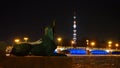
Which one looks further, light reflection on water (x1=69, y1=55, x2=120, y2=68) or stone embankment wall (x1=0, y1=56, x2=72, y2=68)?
light reflection on water (x1=69, y1=55, x2=120, y2=68)

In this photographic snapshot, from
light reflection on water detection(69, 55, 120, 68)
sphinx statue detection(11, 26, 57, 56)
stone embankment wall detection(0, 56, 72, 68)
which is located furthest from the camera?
light reflection on water detection(69, 55, 120, 68)

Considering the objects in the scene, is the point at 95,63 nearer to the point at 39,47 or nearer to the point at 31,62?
the point at 39,47

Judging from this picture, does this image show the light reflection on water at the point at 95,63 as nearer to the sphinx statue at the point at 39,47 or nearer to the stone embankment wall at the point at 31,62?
the sphinx statue at the point at 39,47

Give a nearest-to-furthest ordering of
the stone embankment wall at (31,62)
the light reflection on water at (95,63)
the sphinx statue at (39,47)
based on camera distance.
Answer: the stone embankment wall at (31,62)
the sphinx statue at (39,47)
the light reflection on water at (95,63)

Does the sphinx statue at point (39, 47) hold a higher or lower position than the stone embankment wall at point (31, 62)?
higher

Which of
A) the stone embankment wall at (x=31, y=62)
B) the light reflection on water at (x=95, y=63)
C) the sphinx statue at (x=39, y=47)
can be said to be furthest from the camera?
the light reflection on water at (x=95, y=63)

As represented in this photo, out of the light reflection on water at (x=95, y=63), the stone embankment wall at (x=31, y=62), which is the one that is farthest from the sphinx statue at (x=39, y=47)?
the light reflection on water at (x=95, y=63)

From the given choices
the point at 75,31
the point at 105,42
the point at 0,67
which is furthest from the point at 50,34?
the point at 75,31

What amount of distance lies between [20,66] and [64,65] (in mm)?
1893

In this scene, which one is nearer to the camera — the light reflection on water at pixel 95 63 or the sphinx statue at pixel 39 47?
the sphinx statue at pixel 39 47

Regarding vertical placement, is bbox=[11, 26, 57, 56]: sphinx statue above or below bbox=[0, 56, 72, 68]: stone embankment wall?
A: above

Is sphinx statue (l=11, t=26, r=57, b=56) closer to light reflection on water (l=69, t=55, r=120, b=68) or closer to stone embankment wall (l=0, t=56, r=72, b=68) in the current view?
stone embankment wall (l=0, t=56, r=72, b=68)

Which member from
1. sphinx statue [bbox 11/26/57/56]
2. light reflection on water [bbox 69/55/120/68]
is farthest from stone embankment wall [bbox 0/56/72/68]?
light reflection on water [bbox 69/55/120/68]

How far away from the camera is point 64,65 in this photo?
51.8ft
